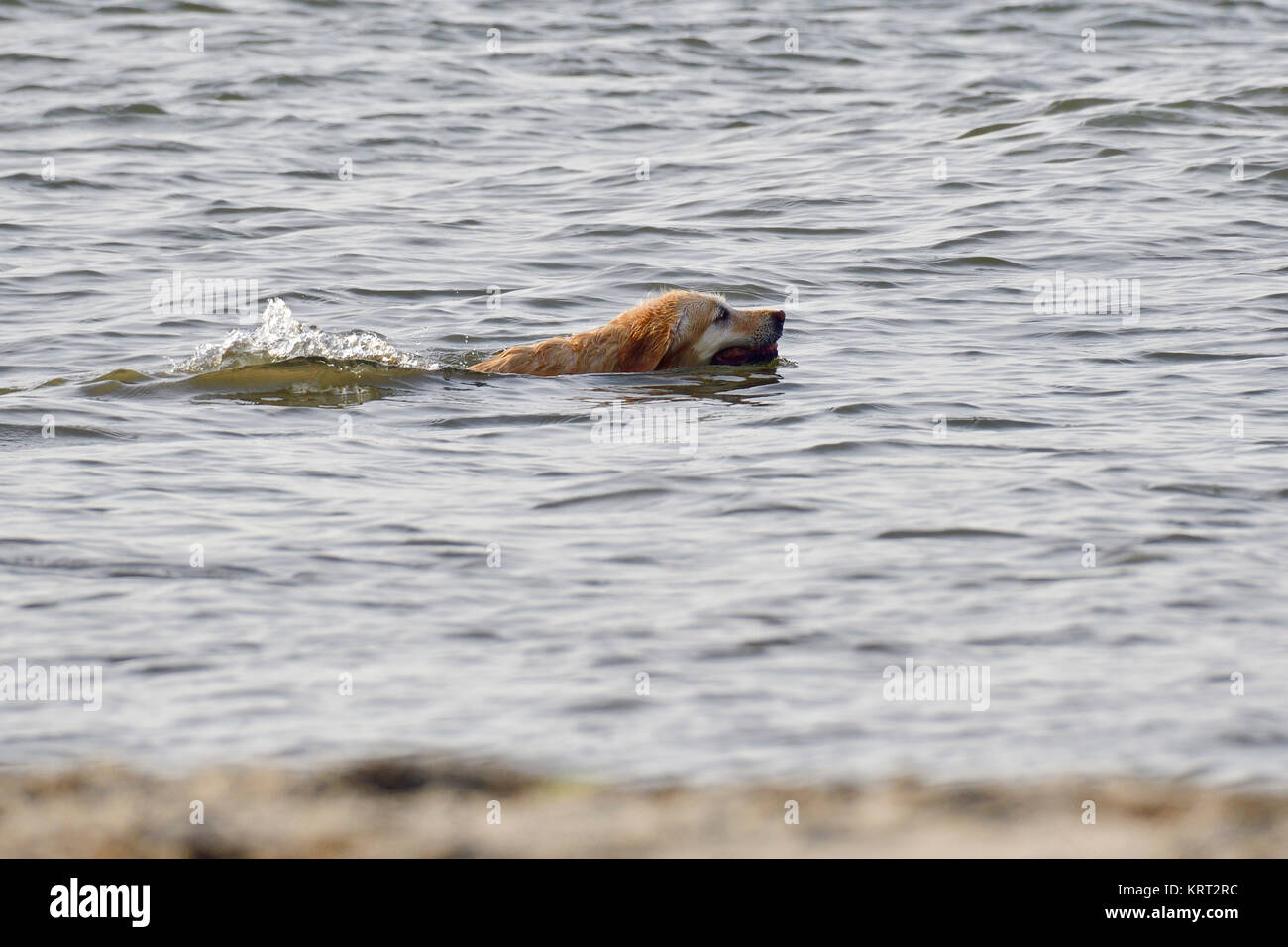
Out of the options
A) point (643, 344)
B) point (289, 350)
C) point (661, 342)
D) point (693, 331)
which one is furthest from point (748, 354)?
point (289, 350)

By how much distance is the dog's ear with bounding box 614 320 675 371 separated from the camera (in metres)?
11.1

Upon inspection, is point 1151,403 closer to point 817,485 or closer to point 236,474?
point 817,485

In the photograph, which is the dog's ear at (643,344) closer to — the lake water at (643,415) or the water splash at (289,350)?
the lake water at (643,415)

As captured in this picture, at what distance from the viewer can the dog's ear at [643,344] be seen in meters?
11.1

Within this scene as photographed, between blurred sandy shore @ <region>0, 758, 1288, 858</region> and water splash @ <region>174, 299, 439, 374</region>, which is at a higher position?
water splash @ <region>174, 299, 439, 374</region>

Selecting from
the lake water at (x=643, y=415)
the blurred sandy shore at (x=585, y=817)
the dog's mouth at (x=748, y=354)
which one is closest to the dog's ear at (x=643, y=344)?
the lake water at (x=643, y=415)

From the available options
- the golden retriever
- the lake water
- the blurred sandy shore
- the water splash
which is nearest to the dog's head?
the golden retriever

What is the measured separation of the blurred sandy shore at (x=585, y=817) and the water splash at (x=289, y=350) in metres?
5.96

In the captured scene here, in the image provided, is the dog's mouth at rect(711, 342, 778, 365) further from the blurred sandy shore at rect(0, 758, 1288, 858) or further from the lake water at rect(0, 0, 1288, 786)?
the blurred sandy shore at rect(0, 758, 1288, 858)

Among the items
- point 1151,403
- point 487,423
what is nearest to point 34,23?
point 487,423

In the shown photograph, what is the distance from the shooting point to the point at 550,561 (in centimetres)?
691

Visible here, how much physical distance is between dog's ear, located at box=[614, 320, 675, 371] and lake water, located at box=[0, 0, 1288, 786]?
0.23 m

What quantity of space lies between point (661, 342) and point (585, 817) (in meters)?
6.51

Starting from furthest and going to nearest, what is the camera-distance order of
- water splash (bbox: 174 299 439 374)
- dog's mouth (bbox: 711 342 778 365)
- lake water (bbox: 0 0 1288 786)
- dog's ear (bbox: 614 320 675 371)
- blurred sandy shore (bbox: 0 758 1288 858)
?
dog's mouth (bbox: 711 342 778 365)
dog's ear (bbox: 614 320 675 371)
water splash (bbox: 174 299 439 374)
lake water (bbox: 0 0 1288 786)
blurred sandy shore (bbox: 0 758 1288 858)
